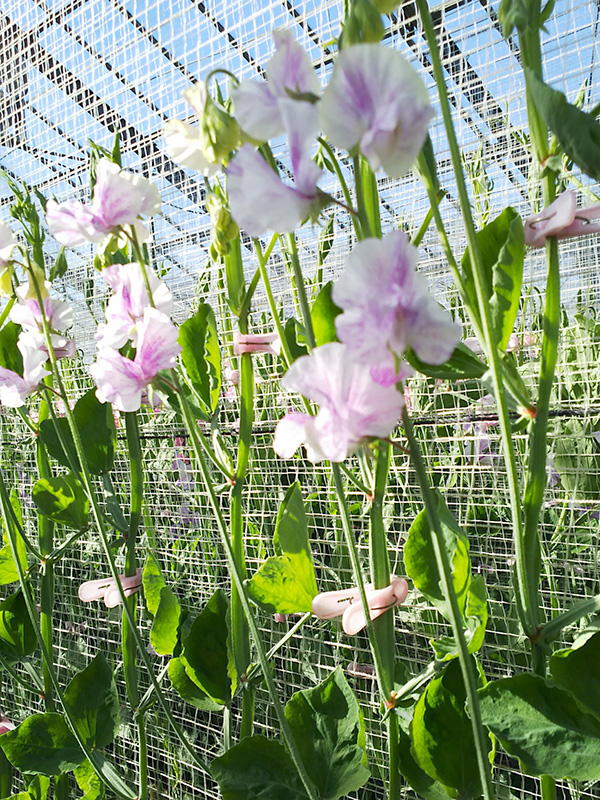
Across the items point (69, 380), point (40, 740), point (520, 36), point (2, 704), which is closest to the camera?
point (520, 36)

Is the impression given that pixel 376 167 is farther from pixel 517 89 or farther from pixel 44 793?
pixel 44 793

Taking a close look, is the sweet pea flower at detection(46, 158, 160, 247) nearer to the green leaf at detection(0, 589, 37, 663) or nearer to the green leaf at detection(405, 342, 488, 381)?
the green leaf at detection(405, 342, 488, 381)

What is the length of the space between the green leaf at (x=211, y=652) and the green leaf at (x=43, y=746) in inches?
8.3

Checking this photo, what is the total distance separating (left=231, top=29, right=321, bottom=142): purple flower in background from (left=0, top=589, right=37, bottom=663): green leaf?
845 mm

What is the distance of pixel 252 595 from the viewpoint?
545 mm

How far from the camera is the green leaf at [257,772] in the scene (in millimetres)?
500

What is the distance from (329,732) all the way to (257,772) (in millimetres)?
64

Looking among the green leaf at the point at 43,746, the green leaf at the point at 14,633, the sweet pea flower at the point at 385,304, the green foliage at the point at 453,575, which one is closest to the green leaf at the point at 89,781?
the green leaf at the point at 43,746

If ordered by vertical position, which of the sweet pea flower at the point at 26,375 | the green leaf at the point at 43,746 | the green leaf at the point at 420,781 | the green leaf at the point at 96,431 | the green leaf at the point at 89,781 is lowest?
the green leaf at the point at 89,781

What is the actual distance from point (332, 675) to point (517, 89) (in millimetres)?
517

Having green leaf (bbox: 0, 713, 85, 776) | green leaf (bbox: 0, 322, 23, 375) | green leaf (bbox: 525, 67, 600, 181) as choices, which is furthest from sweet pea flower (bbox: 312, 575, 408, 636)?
green leaf (bbox: 0, 322, 23, 375)

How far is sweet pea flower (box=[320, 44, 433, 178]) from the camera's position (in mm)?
236

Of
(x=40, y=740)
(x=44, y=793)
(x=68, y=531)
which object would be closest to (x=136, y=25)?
(x=68, y=531)

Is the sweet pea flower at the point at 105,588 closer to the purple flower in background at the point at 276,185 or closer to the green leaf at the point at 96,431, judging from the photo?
the green leaf at the point at 96,431
